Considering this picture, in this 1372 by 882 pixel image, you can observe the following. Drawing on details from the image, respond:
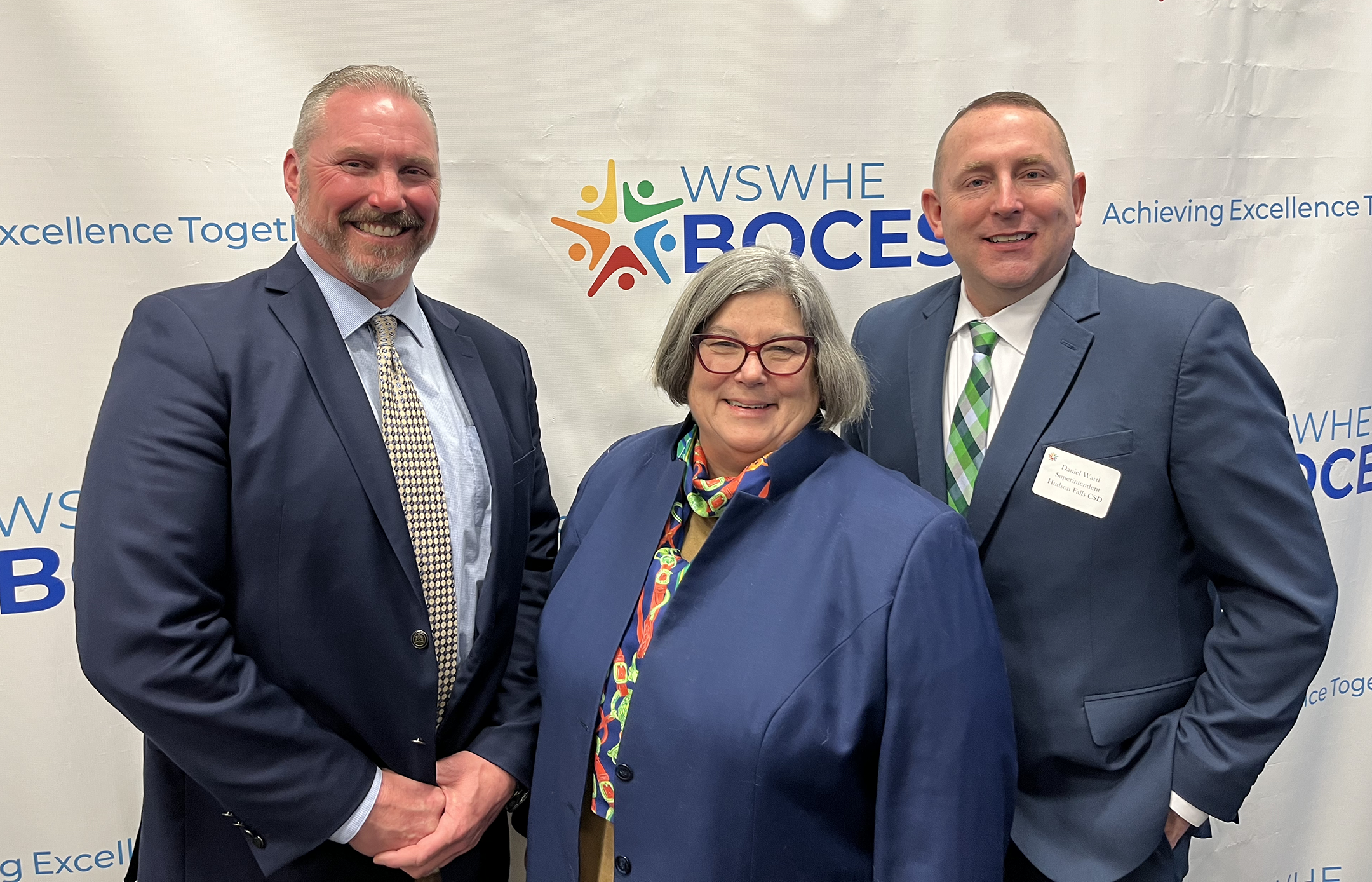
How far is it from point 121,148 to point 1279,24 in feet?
9.85

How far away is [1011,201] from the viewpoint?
169 centimetres

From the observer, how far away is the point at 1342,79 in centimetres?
278

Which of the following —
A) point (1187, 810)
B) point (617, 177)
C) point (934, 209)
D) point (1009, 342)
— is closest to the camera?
point (1187, 810)

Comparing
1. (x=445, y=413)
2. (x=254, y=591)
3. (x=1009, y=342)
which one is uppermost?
(x=1009, y=342)

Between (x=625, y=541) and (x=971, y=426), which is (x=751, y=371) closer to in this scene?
(x=625, y=541)

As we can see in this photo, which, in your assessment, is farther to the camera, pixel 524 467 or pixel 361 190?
pixel 524 467

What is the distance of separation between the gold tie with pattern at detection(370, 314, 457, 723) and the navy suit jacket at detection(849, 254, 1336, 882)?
90cm

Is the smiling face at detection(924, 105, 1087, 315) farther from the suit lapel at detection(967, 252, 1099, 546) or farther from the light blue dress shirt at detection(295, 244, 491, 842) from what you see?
the light blue dress shirt at detection(295, 244, 491, 842)

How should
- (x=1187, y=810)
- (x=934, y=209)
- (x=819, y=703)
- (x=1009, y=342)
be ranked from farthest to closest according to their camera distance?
(x=934, y=209), (x=1009, y=342), (x=1187, y=810), (x=819, y=703)

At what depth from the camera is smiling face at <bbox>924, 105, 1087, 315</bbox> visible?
1.71 meters

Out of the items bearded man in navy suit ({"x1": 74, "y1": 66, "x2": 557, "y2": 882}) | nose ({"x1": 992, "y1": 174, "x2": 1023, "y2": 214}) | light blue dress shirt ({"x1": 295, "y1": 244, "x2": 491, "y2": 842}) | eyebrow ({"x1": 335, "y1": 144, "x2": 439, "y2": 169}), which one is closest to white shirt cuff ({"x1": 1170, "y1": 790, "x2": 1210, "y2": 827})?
nose ({"x1": 992, "y1": 174, "x2": 1023, "y2": 214})

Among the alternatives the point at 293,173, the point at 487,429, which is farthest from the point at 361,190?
the point at 487,429

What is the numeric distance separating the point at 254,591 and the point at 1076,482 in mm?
1361

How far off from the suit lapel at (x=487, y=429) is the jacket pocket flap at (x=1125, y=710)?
1076 millimetres
